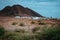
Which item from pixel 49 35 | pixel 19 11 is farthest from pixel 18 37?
pixel 19 11

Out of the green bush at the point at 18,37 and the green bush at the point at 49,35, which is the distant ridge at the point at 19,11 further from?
the green bush at the point at 49,35

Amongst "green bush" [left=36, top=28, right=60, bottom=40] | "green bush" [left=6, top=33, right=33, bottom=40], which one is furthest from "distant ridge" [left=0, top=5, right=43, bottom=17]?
"green bush" [left=36, top=28, right=60, bottom=40]

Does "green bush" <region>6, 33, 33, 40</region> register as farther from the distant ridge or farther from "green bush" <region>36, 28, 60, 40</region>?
the distant ridge

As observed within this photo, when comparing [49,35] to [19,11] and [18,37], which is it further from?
[19,11]

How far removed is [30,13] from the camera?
39.8 meters

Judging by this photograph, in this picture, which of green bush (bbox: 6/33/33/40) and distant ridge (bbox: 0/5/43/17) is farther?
distant ridge (bbox: 0/5/43/17)

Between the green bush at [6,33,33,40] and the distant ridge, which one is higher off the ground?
the distant ridge

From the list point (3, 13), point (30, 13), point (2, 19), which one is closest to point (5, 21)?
point (2, 19)

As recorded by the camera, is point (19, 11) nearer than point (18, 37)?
No

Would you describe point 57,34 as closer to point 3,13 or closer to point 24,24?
point 24,24

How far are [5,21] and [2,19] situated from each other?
42 centimetres

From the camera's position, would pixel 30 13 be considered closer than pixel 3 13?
No

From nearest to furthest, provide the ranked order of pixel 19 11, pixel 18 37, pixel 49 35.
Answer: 1. pixel 18 37
2. pixel 49 35
3. pixel 19 11

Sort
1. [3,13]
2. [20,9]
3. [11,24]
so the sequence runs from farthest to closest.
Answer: [20,9]
[3,13]
[11,24]
